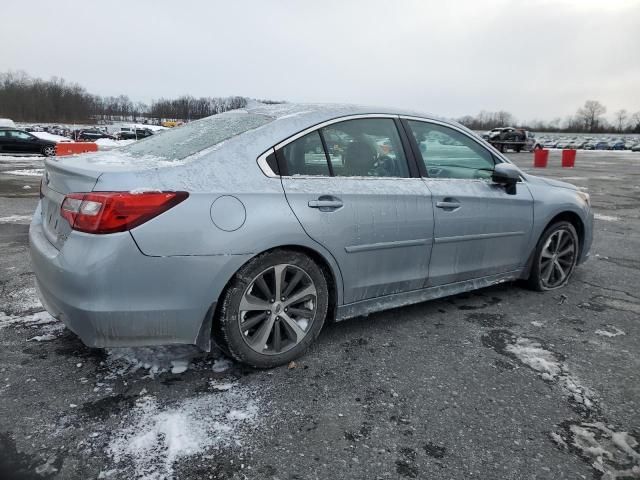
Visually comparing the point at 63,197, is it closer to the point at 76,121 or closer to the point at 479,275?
the point at 479,275

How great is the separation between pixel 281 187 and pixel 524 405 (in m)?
1.74

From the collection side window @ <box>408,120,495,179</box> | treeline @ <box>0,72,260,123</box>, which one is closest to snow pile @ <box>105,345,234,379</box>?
side window @ <box>408,120,495,179</box>

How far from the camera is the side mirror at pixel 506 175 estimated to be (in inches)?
150

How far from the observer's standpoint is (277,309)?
2.84 metres

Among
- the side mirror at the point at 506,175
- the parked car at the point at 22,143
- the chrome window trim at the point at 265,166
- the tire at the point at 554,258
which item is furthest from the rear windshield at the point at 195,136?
the parked car at the point at 22,143

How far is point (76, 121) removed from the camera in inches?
4350

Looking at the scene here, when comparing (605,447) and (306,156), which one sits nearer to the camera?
(605,447)

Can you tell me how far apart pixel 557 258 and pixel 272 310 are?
2.97m

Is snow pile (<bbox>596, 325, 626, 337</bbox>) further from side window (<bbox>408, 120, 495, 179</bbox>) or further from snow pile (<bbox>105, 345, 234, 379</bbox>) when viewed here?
snow pile (<bbox>105, 345, 234, 379</bbox>)

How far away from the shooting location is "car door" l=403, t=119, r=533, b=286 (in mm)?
3514

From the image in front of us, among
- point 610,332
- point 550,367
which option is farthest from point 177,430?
point 610,332

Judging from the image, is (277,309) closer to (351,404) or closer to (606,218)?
(351,404)

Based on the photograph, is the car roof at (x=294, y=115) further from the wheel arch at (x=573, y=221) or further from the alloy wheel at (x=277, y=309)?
the wheel arch at (x=573, y=221)

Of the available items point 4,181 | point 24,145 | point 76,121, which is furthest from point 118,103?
point 4,181
